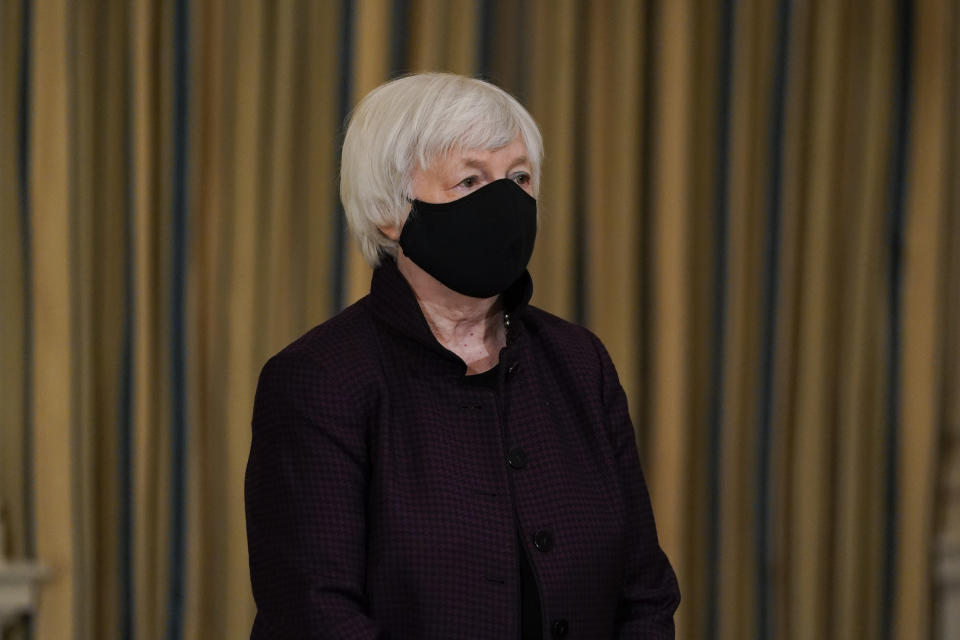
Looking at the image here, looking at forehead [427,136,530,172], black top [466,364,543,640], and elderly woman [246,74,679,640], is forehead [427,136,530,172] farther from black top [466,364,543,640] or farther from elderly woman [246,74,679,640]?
black top [466,364,543,640]

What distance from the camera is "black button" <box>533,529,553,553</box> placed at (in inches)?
55.2

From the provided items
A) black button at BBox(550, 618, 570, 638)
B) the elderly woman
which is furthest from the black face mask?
black button at BBox(550, 618, 570, 638)

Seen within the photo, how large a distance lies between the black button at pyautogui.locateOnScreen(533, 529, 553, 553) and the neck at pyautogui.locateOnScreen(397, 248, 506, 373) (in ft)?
0.73

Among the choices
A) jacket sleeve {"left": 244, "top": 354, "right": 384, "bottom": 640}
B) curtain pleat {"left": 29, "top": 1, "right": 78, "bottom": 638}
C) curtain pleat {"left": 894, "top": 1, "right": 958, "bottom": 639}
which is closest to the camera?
jacket sleeve {"left": 244, "top": 354, "right": 384, "bottom": 640}

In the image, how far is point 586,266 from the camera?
240 centimetres

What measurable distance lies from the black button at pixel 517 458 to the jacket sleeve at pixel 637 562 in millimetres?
169

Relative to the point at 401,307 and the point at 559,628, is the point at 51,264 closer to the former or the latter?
the point at 401,307

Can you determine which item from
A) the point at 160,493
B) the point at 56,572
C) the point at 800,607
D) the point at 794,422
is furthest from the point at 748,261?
the point at 56,572

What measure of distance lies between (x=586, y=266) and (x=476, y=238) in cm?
101

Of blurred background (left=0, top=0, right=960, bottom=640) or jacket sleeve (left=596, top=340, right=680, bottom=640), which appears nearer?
jacket sleeve (left=596, top=340, right=680, bottom=640)

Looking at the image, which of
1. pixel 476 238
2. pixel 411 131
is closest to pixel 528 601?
pixel 476 238

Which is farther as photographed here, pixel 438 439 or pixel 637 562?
pixel 637 562

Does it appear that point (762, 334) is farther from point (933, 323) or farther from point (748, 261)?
point (933, 323)

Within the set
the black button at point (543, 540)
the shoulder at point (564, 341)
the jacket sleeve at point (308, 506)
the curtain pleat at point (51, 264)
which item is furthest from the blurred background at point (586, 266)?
the black button at point (543, 540)
